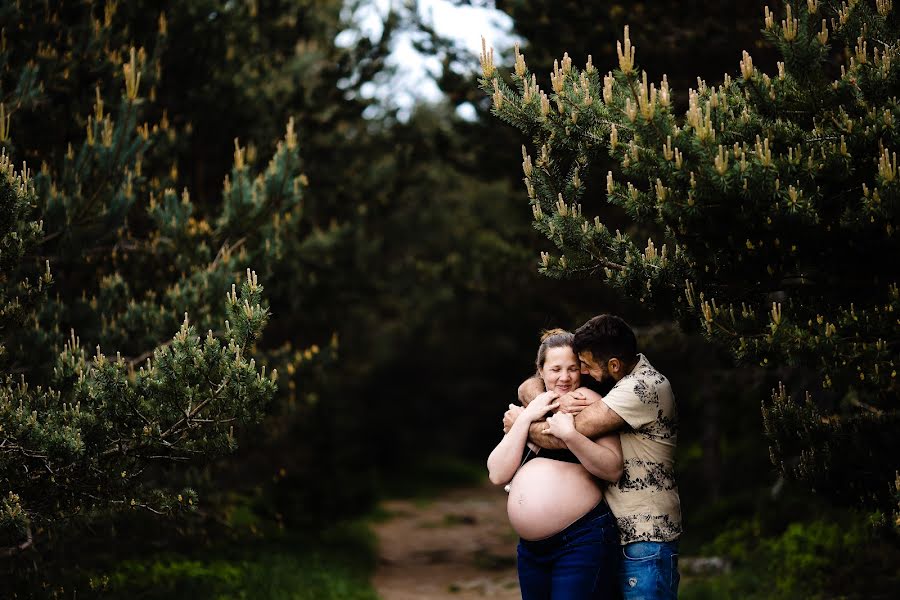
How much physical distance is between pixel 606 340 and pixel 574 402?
397mm

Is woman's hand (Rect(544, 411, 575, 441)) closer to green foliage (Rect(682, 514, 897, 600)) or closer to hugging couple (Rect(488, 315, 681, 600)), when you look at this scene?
hugging couple (Rect(488, 315, 681, 600))

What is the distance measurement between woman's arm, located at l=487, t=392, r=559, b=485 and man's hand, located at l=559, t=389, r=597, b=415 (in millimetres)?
50

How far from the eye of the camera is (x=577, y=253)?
205 inches

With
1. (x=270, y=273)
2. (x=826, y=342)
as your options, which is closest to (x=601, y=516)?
(x=826, y=342)

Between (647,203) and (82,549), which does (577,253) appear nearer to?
(647,203)

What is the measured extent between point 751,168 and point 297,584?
6.93m

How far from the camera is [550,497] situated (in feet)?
14.2

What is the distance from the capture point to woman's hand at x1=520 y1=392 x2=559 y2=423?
4.45 metres

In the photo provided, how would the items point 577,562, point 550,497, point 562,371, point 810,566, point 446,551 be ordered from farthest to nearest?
point 446,551, point 810,566, point 562,371, point 550,497, point 577,562

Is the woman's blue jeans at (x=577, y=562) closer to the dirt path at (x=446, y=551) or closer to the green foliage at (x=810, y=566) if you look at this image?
the green foliage at (x=810, y=566)

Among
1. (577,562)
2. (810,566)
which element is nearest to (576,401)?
(577,562)

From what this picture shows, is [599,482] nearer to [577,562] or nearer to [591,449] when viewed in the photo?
[591,449]

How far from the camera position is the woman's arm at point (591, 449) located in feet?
13.9

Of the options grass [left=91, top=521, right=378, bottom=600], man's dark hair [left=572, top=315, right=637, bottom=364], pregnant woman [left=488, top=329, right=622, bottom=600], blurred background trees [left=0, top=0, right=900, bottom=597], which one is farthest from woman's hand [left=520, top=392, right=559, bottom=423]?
grass [left=91, top=521, right=378, bottom=600]
